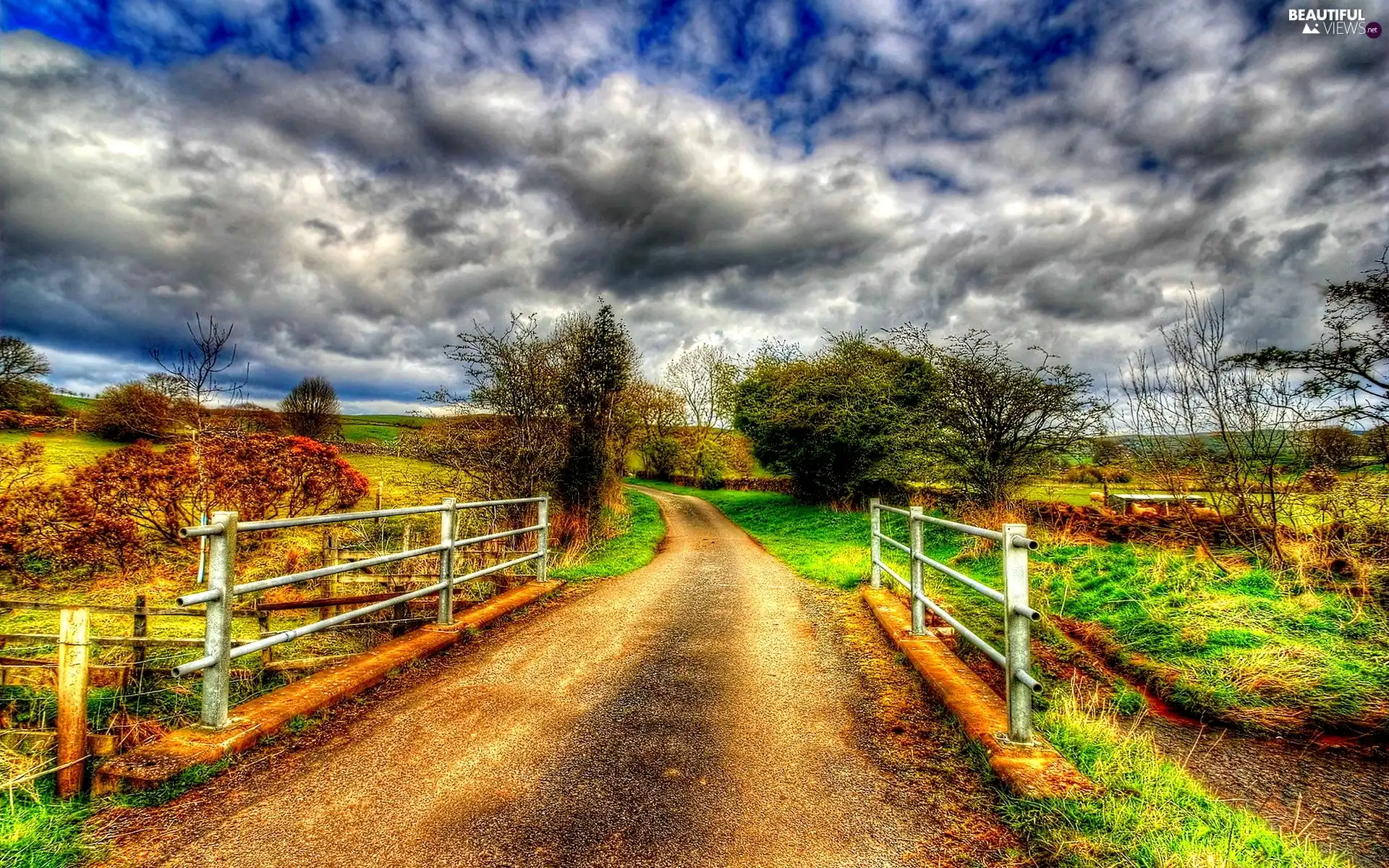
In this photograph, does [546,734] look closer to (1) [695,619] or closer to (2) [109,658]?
(1) [695,619]

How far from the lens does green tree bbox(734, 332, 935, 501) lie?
64.2 feet

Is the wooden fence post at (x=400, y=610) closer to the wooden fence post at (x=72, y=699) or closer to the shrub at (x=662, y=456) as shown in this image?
the wooden fence post at (x=72, y=699)

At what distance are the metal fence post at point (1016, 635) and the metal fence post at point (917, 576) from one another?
Answer: 6.55 ft

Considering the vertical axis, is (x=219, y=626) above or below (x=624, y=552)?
above

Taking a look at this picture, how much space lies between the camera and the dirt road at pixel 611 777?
2467 millimetres

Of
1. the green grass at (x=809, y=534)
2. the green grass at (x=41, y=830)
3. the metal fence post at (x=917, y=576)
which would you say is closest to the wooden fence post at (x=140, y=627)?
the green grass at (x=41, y=830)

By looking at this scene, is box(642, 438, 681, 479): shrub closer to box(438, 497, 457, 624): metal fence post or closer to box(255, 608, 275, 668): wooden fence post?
box(255, 608, 275, 668): wooden fence post

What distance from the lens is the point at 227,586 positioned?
3340mm

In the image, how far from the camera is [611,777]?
10.0 feet

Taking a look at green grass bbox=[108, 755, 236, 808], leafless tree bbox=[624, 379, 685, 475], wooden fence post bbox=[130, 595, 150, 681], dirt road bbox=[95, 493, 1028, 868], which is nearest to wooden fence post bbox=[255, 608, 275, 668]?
wooden fence post bbox=[130, 595, 150, 681]

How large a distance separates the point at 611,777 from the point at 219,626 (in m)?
2.31

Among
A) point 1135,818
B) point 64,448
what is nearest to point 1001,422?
point 1135,818

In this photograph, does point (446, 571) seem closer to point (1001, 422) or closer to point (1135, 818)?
point (1135, 818)

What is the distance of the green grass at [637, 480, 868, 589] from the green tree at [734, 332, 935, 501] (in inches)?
57.5
